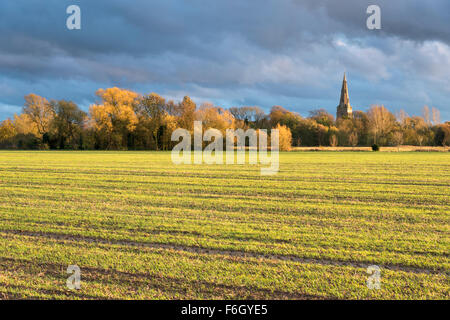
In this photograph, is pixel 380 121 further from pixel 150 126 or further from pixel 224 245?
pixel 224 245

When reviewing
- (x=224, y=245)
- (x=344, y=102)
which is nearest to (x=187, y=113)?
(x=224, y=245)

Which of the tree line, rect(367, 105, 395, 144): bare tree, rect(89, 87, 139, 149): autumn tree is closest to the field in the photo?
the tree line

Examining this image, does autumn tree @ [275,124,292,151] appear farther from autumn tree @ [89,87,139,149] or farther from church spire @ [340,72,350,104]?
church spire @ [340,72,350,104]

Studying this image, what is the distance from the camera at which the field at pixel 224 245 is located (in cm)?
388

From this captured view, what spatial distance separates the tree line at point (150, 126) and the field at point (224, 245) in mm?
47126

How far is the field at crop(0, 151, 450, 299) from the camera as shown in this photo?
3.88 metres

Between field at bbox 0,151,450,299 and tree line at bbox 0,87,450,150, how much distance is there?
155 ft

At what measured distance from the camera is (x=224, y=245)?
538 centimetres

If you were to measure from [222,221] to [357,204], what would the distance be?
4.51 m
